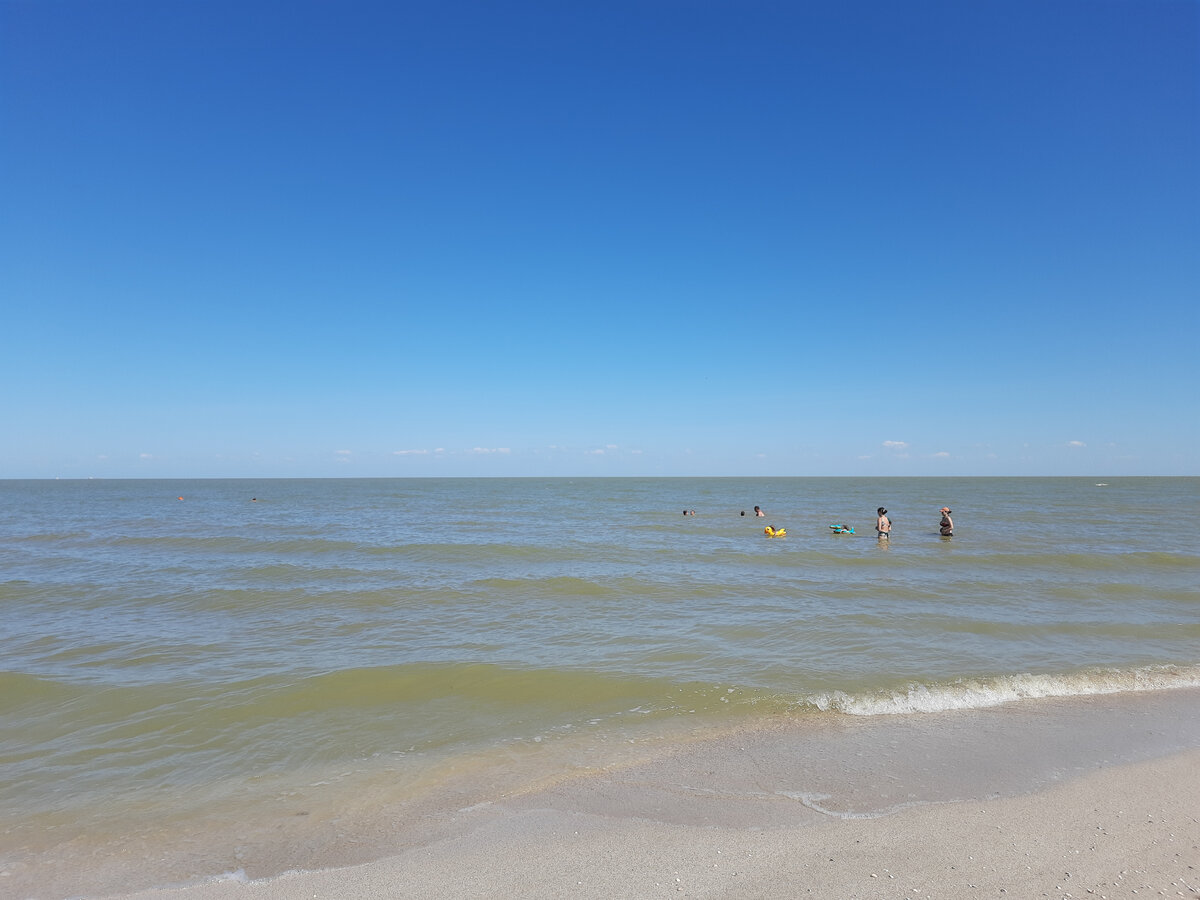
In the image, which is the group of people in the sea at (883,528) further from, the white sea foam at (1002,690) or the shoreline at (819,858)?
the shoreline at (819,858)

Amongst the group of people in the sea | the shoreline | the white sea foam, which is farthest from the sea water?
the group of people in the sea

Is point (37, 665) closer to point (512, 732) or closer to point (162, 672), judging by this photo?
point (162, 672)

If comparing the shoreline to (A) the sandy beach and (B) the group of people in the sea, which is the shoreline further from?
(B) the group of people in the sea

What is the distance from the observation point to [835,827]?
479 centimetres

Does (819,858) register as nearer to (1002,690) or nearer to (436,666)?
(1002,690)

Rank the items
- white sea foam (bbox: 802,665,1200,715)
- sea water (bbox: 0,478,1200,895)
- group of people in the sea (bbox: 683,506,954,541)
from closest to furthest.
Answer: sea water (bbox: 0,478,1200,895) → white sea foam (bbox: 802,665,1200,715) → group of people in the sea (bbox: 683,506,954,541)

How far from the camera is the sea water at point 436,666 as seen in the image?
5.50 meters

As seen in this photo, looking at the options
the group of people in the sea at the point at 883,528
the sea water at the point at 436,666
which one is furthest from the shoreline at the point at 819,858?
the group of people in the sea at the point at 883,528

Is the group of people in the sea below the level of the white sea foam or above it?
above

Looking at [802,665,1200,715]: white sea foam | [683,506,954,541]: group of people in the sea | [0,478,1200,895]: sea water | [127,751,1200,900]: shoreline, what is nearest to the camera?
[127,751,1200,900]: shoreline

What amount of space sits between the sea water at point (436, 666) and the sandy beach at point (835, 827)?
57 cm

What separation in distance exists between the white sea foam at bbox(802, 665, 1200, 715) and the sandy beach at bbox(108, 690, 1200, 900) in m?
0.92

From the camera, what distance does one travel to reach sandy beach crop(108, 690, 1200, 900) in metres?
4.14

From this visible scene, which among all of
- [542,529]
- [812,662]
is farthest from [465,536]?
[812,662]
